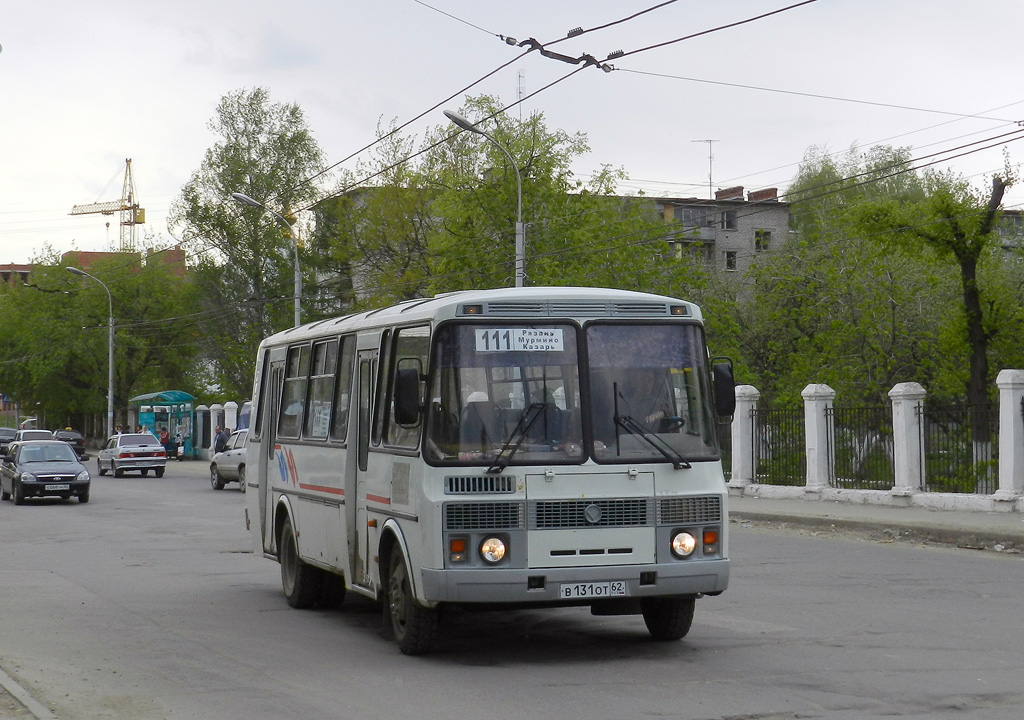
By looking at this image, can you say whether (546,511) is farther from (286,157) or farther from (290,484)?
(286,157)

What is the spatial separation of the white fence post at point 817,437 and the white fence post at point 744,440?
2536 millimetres

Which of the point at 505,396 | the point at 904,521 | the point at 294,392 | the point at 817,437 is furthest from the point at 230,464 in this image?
the point at 505,396

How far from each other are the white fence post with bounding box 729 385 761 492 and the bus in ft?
64.1

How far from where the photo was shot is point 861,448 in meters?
25.6

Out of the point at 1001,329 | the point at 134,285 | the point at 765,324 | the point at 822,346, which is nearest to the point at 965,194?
the point at 1001,329

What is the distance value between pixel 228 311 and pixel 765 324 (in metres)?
32.6

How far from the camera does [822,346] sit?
38.9 meters

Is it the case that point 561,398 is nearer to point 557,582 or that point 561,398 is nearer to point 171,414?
point 557,582

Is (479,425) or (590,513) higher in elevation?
(479,425)

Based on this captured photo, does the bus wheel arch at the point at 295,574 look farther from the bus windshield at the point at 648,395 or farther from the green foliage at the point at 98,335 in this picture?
the green foliage at the point at 98,335

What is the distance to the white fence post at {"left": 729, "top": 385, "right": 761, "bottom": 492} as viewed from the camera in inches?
1159

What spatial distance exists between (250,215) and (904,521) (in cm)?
4852

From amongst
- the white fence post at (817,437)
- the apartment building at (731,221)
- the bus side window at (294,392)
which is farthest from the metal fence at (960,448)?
the apartment building at (731,221)

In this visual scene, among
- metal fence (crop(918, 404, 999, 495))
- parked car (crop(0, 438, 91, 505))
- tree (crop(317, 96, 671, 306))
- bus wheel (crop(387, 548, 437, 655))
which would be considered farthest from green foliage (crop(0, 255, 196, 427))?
bus wheel (crop(387, 548, 437, 655))
